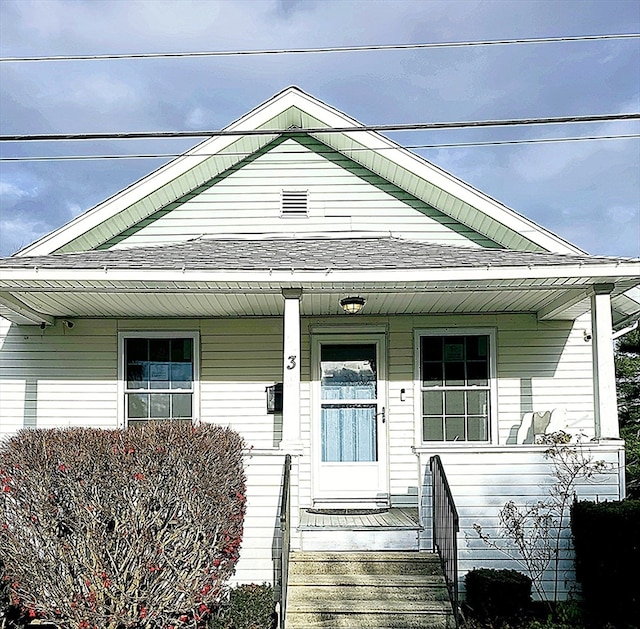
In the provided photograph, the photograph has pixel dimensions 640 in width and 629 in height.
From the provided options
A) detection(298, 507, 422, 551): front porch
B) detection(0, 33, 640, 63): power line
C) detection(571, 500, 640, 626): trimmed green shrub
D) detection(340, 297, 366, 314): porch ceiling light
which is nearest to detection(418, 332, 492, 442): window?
detection(340, 297, 366, 314): porch ceiling light

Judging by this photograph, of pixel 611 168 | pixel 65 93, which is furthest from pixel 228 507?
pixel 611 168

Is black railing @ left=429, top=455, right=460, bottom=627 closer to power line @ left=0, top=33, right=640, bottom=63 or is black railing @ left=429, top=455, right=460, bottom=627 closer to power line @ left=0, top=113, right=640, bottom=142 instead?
power line @ left=0, top=113, right=640, bottom=142

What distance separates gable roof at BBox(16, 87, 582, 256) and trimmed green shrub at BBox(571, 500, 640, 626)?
3.57m

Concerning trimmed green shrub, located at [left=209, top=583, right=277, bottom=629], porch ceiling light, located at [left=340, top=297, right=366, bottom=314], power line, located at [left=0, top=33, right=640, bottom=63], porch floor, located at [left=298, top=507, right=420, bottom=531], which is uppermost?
power line, located at [left=0, top=33, right=640, bottom=63]

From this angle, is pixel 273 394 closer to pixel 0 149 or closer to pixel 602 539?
pixel 602 539

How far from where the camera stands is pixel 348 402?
9656mm

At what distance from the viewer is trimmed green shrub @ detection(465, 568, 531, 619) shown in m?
6.62

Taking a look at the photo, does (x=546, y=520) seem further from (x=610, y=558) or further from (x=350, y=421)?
(x=350, y=421)

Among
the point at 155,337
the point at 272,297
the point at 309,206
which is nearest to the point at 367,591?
the point at 272,297

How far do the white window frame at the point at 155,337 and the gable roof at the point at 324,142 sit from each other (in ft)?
4.10

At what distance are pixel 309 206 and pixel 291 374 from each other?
3.09 metres

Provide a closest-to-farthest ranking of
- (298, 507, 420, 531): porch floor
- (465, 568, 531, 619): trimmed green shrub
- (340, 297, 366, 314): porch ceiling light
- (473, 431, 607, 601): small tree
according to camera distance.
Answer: (465, 568, 531, 619): trimmed green shrub < (473, 431, 607, 601): small tree < (298, 507, 420, 531): porch floor < (340, 297, 366, 314): porch ceiling light

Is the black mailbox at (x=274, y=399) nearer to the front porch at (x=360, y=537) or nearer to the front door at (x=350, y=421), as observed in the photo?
the front door at (x=350, y=421)

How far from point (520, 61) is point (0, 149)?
8.18m
